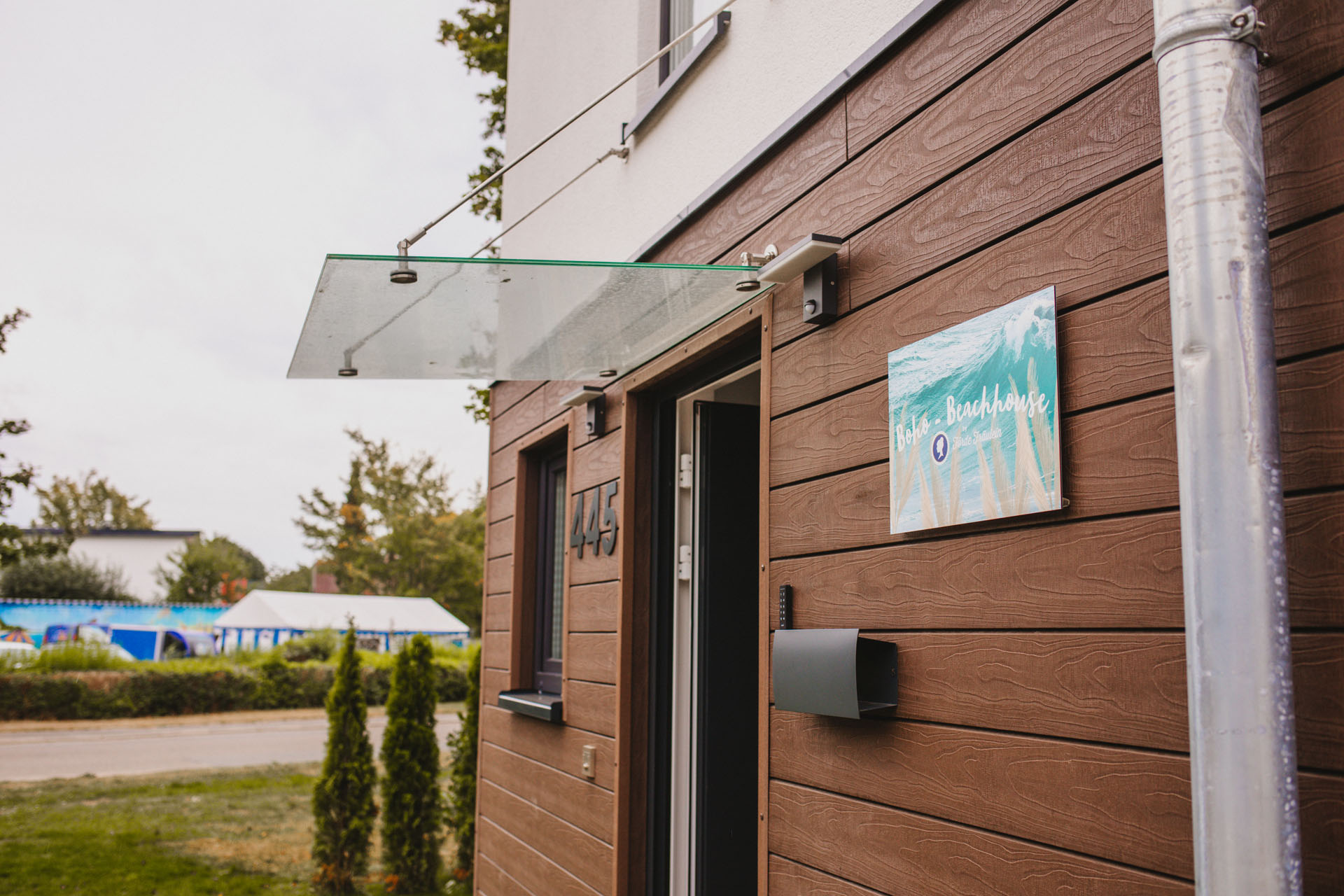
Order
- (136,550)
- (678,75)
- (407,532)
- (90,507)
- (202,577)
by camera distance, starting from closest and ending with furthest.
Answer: (678,75) → (407,532) → (202,577) → (90,507) → (136,550)

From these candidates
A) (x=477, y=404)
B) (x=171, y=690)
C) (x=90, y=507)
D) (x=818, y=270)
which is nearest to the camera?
(x=818, y=270)

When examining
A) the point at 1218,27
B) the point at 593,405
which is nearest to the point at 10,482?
the point at 593,405

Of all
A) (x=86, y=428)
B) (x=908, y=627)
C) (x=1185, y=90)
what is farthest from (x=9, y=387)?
(x=86, y=428)

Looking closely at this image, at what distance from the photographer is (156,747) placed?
14.0m

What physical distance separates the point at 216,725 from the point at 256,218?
338 inches

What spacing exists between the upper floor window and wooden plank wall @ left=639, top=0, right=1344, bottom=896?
4.30 ft

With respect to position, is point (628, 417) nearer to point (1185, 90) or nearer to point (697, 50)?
point (697, 50)

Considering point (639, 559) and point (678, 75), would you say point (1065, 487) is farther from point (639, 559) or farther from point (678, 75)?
point (678, 75)

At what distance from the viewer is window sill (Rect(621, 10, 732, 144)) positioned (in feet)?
9.82

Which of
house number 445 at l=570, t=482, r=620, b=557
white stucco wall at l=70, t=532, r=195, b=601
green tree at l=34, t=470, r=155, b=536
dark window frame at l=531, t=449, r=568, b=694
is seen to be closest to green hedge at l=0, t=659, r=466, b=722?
dark window frame at l=531, t=449, r=568, b=694

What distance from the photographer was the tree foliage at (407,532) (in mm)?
32438

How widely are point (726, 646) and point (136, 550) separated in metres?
46.9

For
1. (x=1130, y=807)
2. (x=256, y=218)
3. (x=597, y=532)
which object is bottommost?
(x=1130, y=807)

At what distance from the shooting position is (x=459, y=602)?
3359 centimetres
